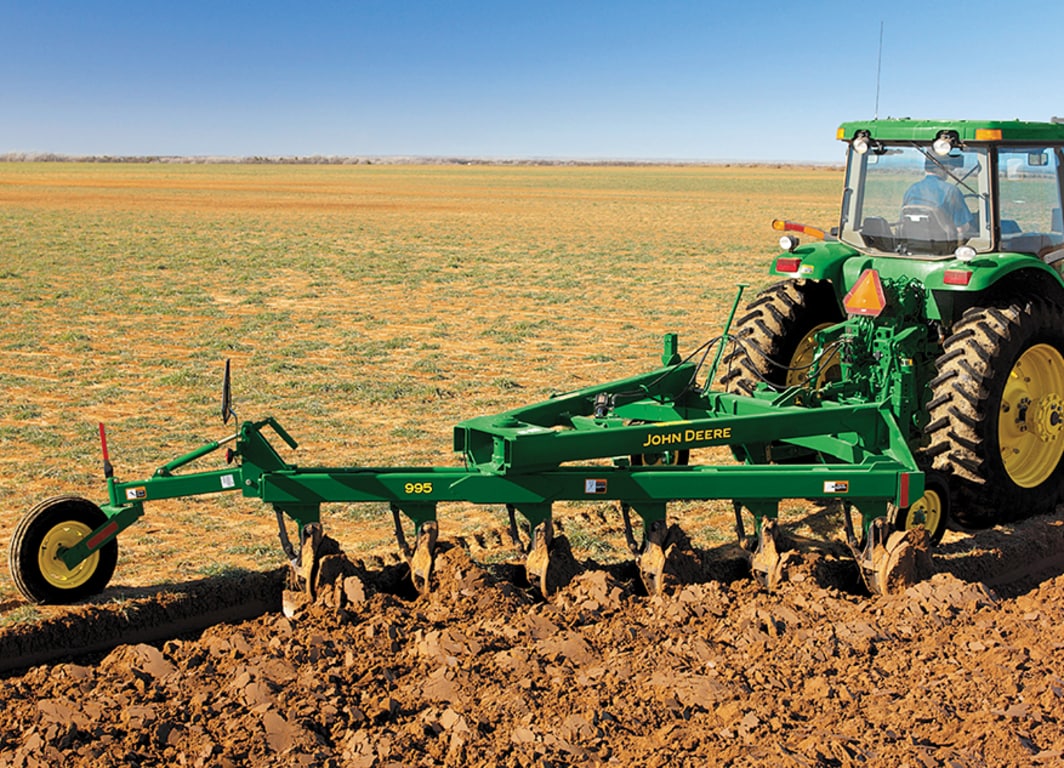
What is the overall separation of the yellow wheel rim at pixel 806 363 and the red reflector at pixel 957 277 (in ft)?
3.65

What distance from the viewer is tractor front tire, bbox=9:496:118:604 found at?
20.2 feet

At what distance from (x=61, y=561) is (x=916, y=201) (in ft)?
19.0

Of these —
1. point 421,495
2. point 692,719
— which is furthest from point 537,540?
point 692,719

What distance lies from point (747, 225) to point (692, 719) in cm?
3795

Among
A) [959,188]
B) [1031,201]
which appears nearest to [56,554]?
[959,188]

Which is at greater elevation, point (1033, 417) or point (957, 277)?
point (957, 277)

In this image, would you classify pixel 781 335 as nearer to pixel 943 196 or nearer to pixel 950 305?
pixel 950 305

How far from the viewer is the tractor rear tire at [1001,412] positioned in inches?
291

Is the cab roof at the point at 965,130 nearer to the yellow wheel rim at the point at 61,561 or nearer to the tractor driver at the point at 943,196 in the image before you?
the tractor driver at the point at 943,196

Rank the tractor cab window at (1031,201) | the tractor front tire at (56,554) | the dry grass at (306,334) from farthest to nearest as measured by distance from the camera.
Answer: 1. the dry grass at (306,334)
2. the tractor cab window at (1031,201)
3. the tractor front tire at (56,554)

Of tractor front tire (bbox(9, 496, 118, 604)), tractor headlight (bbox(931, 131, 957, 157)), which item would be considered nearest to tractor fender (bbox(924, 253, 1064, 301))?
tractor headlight (bbox(931, 131, 957, 157))

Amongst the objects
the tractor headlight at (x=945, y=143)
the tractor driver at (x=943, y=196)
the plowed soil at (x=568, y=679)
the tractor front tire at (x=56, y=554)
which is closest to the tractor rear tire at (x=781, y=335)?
the tractor driver at (x=943, y=196)

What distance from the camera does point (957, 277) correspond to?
24.3ft

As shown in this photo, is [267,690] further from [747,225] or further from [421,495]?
[747,225]
